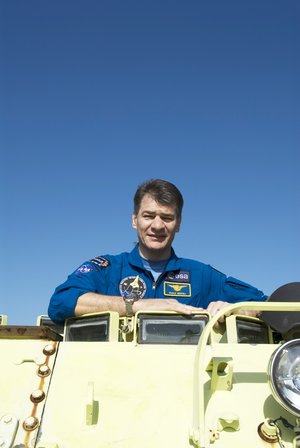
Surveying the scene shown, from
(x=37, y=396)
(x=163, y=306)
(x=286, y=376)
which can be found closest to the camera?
(x=286, y=376)

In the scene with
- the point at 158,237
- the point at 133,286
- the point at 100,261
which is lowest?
the point at 133,286

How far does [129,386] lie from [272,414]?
79 cm

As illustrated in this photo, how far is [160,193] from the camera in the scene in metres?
5.40

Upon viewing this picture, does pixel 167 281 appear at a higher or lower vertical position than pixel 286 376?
higher

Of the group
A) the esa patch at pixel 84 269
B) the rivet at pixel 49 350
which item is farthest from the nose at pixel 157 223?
the rivet at pixel 49 350

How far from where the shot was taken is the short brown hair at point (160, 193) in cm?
538

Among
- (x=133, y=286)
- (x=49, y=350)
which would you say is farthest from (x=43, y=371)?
(x=133, y=286)

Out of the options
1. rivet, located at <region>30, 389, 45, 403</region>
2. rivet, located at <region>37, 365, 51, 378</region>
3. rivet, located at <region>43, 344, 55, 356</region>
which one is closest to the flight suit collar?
rivet, located at <region>43, 344, 55, 356</region>

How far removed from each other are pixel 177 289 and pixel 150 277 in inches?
11.5

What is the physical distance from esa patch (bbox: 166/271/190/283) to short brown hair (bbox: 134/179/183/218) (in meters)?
0.73

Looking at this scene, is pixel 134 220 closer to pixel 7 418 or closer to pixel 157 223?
pixel 157 223

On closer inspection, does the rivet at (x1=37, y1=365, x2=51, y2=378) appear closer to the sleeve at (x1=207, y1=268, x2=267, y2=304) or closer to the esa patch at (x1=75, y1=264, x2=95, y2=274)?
the esa patch at (x1=75, y1=264, x2=95, y2=274)

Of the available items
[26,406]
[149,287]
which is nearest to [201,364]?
[26,406]

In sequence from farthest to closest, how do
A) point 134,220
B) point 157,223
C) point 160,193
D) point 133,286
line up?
1. point 134,220
2. point 160,193
3. point 157,223
4. point 133,286
